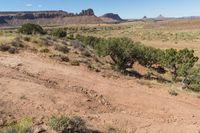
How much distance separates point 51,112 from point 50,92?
90.0 inches

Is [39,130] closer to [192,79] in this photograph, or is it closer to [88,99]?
[88,99]

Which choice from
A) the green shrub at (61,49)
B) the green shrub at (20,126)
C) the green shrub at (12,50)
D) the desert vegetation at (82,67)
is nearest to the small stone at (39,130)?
the desert vegetation at (82,67)

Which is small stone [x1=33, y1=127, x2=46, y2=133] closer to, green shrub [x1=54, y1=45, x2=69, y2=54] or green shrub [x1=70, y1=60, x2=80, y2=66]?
green shrub [x1=70, y1=60, x2=80, y2=66]

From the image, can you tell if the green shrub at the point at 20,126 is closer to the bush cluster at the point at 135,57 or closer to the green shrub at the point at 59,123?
the green shrub at the point at 59,123

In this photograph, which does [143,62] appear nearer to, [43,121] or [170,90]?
[170,90]

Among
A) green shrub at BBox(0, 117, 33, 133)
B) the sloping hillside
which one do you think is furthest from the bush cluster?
green shrub at BBox(0, 117, 33, 133)

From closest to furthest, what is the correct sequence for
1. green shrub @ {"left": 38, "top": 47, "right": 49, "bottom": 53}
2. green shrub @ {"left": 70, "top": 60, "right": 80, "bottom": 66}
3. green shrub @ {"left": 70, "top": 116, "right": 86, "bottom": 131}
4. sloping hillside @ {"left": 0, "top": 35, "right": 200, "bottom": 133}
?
1. green shrub @ {"left": 70, "top": 116, "right": 86, "bottom": 131}
2. sloping hillside @ {"left": 0, "top": 35, "right": 200, "bottom": 133}
3. green shrub @ {"left": 70, "top": 60, "right": 80, "bottom": 66}
4. green shrub @ {"left": 38, "top": 47, "right": 49, "bottom": 53}

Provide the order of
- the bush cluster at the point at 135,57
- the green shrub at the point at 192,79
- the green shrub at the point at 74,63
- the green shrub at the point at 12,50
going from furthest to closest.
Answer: the bush cluster at the point at 135,57
the green shrub at the point at 192,79
the green shrub at the point at 74,63
the green shrub at the point at 12,50

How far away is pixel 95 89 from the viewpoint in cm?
1767

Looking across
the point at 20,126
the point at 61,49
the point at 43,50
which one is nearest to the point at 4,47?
the point at 43,50

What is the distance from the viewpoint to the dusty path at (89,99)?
12969 mm

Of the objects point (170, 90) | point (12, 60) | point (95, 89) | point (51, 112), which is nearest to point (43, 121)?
point (51, 112)

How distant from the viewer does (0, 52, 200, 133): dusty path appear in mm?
12969

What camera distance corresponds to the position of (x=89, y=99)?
15547mm
